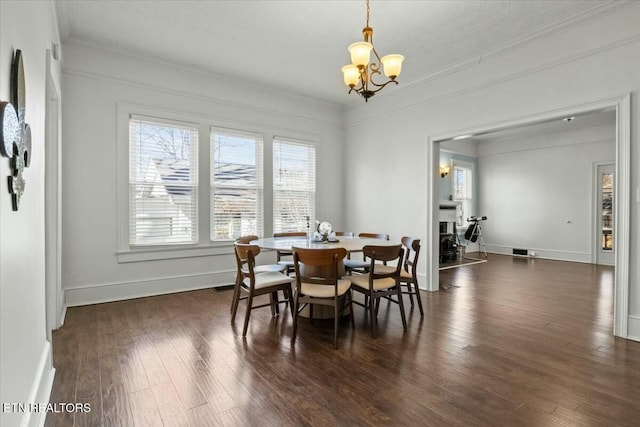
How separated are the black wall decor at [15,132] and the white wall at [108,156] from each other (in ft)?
9.45

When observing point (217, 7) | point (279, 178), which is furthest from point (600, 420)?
point (279, 178)

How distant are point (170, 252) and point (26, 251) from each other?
3029mm

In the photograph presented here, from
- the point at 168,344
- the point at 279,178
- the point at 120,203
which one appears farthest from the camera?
the point at 279,178

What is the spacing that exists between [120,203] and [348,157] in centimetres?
400

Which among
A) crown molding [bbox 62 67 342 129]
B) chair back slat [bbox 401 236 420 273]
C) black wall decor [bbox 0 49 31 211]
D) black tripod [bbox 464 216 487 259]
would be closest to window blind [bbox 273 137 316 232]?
crown molding [bbox 62 67 342 129]

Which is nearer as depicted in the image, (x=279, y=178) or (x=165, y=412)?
(x=165, y=412)

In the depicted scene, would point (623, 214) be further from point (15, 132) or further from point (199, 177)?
point (199, 177)

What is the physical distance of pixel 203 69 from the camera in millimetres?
4809

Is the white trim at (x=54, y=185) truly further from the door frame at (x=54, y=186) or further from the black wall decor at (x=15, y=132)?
the black wall decor at (x=15, y=132)

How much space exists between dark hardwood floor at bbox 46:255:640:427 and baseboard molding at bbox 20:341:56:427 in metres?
0.07

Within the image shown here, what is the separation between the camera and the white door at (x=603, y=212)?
7.28 metres

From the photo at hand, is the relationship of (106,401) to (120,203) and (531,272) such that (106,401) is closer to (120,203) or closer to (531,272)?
(120,203)

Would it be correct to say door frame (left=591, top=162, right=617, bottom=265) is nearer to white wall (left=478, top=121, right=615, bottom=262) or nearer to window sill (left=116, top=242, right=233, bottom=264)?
white wall (left=478, top=121, right=615, bottom=262)

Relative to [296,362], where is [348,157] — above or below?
above
